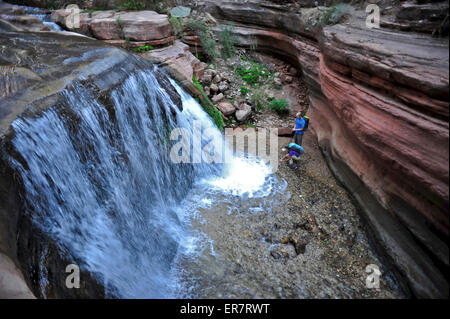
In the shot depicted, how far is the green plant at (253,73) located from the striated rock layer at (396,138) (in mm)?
3062

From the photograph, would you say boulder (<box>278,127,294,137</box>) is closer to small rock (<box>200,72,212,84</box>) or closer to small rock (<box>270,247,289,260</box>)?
small rock (<box>200,72,212,84</box>)

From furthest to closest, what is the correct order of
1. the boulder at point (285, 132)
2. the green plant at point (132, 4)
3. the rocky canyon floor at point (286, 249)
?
the green plant at point (132, 4) < the boulder at point (285, 132) < the rocky canyon floor at point (286, 249)

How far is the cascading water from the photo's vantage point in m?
3.02

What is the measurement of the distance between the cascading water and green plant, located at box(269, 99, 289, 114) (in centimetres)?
305

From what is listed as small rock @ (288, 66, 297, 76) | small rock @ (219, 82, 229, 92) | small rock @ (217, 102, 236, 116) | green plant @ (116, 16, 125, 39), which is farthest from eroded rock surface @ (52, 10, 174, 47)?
small rock @ (288, 66, 297, 76)

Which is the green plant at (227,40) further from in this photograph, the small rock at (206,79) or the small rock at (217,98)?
the small rock at (217,98)

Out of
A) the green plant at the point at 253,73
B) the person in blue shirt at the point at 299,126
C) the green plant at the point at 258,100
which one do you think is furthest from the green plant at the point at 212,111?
the green plant at the point at 253,73

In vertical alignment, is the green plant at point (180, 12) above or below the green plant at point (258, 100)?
above

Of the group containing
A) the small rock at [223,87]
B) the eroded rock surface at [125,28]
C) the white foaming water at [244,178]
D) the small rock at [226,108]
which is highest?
the eroded rock surface at [125,28]

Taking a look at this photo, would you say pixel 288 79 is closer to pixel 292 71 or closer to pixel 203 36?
pixel 292 71

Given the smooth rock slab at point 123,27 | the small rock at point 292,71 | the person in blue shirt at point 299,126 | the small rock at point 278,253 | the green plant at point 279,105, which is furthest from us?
the small rock at point 292,71

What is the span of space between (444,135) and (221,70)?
21.8ft

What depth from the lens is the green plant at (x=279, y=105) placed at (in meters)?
7.51

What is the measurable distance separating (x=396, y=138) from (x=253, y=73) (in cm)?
592
